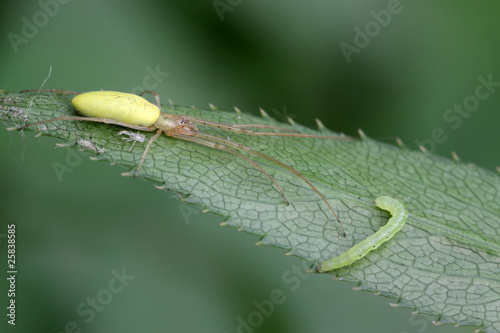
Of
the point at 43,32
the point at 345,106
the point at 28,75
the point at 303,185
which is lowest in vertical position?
the point at 303,185

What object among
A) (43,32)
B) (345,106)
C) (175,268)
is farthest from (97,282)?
(345,106)

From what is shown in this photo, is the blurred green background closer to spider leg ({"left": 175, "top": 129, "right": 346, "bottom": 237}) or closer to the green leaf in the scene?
the green leaf

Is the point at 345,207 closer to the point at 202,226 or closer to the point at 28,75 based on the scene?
the point at 202,226

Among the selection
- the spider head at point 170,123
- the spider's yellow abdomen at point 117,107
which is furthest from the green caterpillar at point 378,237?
the spider's yellow abdomen at point 117,107

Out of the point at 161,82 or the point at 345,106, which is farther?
the point at 345,106

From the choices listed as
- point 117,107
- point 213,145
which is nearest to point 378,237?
point 213,145

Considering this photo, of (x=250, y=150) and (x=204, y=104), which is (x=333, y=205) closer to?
(x=250, y=150)

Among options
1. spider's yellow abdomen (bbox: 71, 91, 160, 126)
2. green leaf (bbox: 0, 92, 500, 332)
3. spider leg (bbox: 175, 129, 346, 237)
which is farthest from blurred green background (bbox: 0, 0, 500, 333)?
spider's yellow abdomen (bbox: 71, 91, 160, 126)
